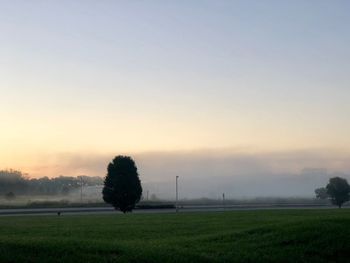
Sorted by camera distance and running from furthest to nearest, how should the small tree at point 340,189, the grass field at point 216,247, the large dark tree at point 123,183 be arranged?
the small tree at point 340,189, the large dark tree at point 123,183, the grass field at point 216,247

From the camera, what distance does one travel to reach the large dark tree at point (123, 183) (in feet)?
147

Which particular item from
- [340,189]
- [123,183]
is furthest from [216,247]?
[340,189]

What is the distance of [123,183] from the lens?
44625 millimetres

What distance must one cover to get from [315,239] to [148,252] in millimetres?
5433

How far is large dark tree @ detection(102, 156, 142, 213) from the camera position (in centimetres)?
4466

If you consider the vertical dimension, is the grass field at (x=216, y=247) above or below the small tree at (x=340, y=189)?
below

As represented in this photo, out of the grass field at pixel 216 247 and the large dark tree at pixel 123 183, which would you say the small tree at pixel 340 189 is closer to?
the large dark tree at pixel 123 183

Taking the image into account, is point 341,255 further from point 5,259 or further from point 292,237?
point 5,259

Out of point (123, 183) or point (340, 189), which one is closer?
point (123, 183)

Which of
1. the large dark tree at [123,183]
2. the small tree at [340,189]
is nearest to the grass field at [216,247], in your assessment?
the large dark tree at [123,183]

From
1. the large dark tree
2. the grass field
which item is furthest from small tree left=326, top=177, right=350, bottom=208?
the grass field

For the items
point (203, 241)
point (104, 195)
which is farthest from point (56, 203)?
point (203, 241)

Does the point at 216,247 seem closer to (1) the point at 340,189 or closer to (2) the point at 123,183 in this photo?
(2) the point at 123,183

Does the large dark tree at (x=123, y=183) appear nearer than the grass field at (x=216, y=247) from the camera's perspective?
No
